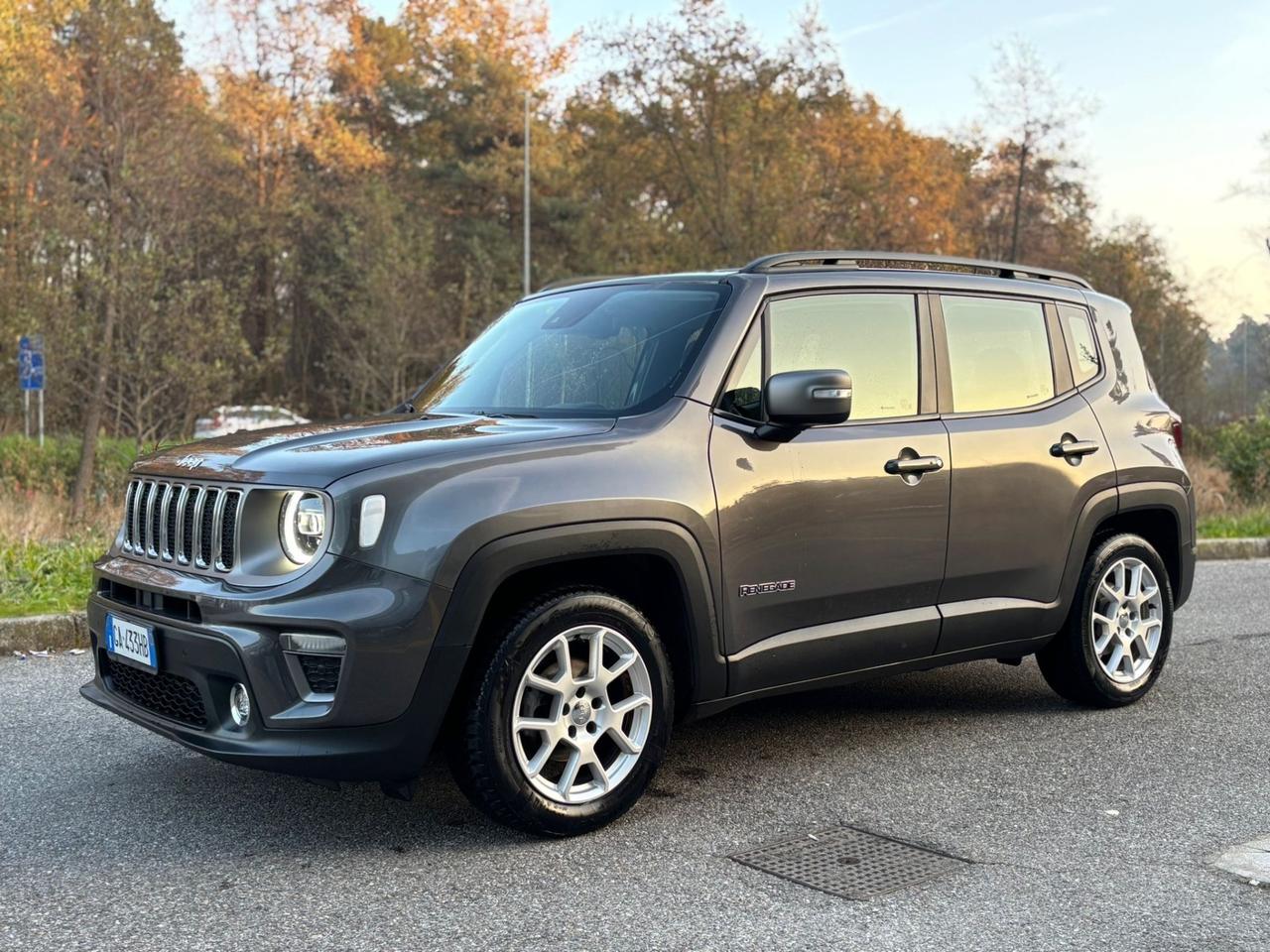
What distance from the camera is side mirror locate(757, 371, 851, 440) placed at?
4254mm

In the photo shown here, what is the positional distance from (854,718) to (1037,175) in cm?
2667

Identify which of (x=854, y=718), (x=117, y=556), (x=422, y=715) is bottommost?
(x=854, y=718)

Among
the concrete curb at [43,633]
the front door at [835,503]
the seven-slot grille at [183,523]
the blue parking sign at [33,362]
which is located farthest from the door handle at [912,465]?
the blue parking sign at [33,362]

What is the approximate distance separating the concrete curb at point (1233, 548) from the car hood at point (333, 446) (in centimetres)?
960

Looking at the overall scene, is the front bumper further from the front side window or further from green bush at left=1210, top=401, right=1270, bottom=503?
green bush at left=1210, top=401, right=1270, bottom=503

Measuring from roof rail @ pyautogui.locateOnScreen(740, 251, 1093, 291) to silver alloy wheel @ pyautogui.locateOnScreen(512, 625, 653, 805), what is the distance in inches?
61.8

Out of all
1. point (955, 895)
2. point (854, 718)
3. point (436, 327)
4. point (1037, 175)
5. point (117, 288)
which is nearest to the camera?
point (955, 895)

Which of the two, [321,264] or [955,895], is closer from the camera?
[955,895]

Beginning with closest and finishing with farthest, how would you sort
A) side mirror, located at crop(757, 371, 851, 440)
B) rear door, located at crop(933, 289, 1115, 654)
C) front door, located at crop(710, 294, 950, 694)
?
side mirror, located at crop(757, 371, 851, 440)
front door, located at crop(710, 294, 950, 694)
rear door, located at crop(933, 289, 1115, 654)

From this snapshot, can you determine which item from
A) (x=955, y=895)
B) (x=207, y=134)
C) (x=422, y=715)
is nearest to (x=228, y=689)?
(x=422, y=715)

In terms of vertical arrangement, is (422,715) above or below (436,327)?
below

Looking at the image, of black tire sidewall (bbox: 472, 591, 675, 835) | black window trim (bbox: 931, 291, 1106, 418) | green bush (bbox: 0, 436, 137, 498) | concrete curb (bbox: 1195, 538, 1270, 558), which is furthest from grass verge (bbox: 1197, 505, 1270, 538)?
green bush (bbox: 0, 436, 137, 498)

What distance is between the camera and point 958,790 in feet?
15.0

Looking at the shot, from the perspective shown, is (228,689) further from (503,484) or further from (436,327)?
(436,327)
